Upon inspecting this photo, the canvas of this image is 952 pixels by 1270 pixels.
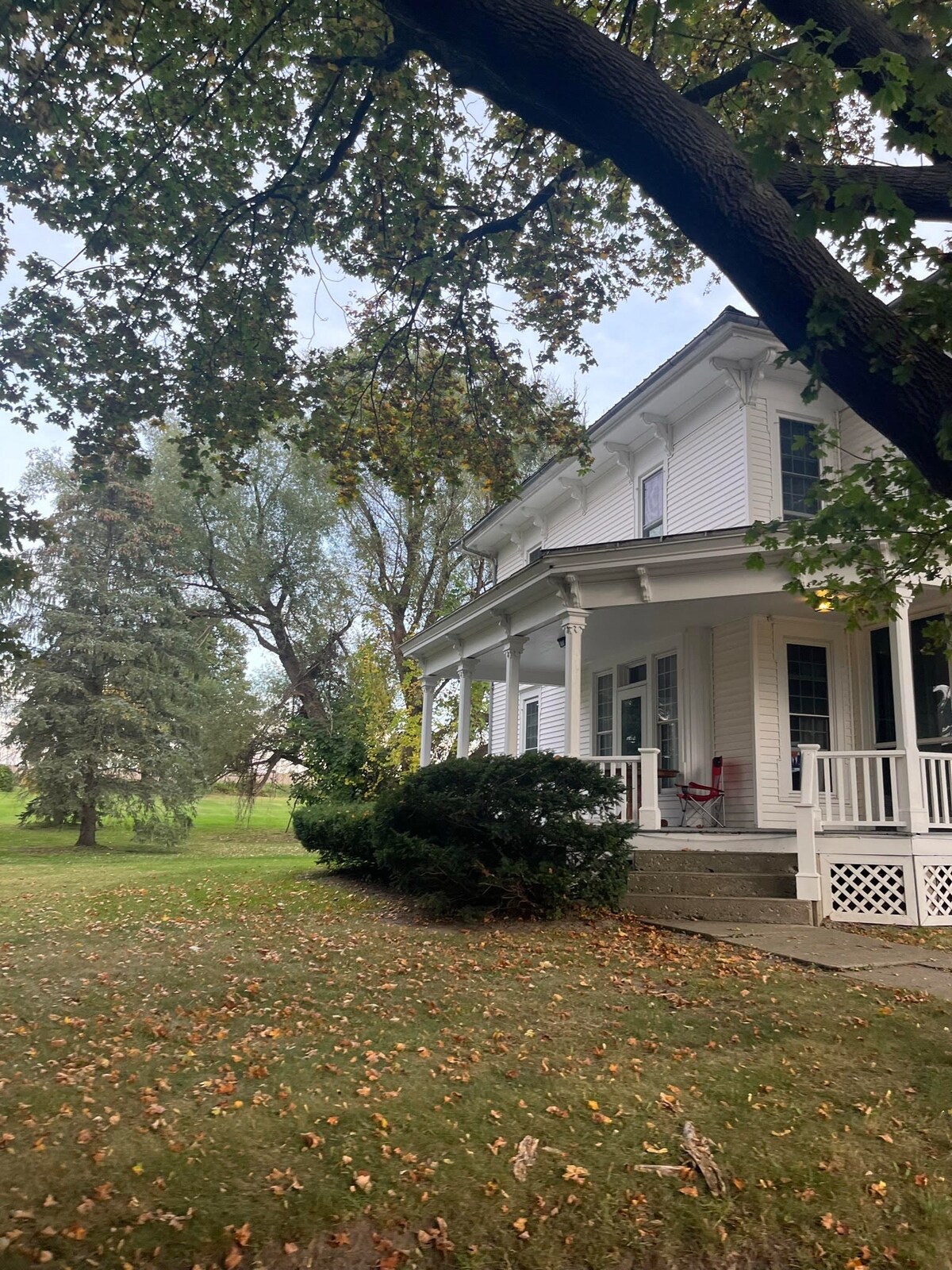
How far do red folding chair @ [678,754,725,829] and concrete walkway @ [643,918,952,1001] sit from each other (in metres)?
3.18

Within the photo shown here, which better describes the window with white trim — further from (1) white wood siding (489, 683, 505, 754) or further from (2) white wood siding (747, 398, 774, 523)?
(1) white wood siding (489, 683, 505, 754)

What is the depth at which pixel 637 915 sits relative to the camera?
946 cm

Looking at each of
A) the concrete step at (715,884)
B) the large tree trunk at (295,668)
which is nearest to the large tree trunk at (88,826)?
the large tree trunk at (295,668)

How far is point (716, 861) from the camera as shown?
10320mm

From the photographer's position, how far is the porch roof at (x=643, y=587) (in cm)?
1082

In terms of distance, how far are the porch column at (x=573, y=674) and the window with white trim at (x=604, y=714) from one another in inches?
189

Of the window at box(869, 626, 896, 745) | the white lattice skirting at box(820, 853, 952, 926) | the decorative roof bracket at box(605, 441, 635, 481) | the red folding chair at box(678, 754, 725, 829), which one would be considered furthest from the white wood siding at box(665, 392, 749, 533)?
the white lattice skirting at box(820, 853, 952, 926)

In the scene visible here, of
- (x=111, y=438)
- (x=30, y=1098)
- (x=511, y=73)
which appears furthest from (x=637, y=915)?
(x=511, y=73)

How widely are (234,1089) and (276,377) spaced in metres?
7.26

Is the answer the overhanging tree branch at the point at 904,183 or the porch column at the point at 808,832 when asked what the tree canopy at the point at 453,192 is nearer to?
the overhanging tree branch at the point at 904,183

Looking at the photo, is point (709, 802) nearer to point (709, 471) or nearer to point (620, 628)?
point (620, 628)

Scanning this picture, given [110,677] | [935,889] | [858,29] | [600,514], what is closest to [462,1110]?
[858,29]

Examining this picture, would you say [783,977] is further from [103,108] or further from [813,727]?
[103,108]

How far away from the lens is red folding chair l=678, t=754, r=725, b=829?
495 inches
